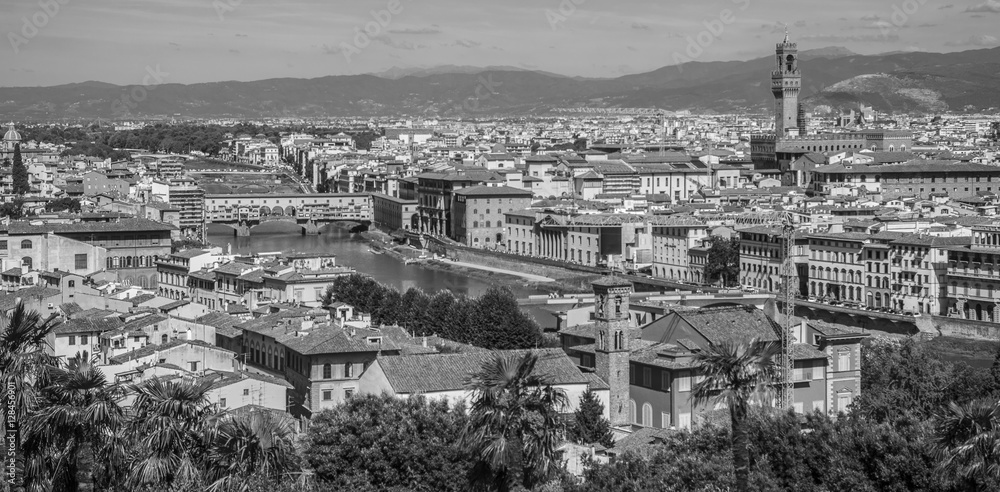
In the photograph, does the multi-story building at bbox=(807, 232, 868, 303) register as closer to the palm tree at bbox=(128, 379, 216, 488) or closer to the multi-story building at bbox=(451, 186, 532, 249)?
the multi-story building at bbox=(451, 186, 532, 249)

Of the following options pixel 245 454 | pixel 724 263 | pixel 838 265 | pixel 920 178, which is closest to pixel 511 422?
pixel 245 454

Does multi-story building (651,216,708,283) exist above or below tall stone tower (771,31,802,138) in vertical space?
below

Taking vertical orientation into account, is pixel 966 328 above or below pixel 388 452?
below

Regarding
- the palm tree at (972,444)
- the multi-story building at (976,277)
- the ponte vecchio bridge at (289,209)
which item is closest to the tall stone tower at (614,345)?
the palm tree at (972,444)

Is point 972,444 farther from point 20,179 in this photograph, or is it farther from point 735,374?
point 20,179

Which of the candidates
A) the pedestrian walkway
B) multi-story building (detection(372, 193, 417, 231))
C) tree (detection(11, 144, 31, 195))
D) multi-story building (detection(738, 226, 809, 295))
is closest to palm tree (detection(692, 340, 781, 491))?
multi-story building (detection(738, 226, 809, 295))

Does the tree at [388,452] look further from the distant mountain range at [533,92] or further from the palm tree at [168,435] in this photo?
the distant mountain range at [533,92]

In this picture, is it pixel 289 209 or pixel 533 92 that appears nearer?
pixel 289 209
